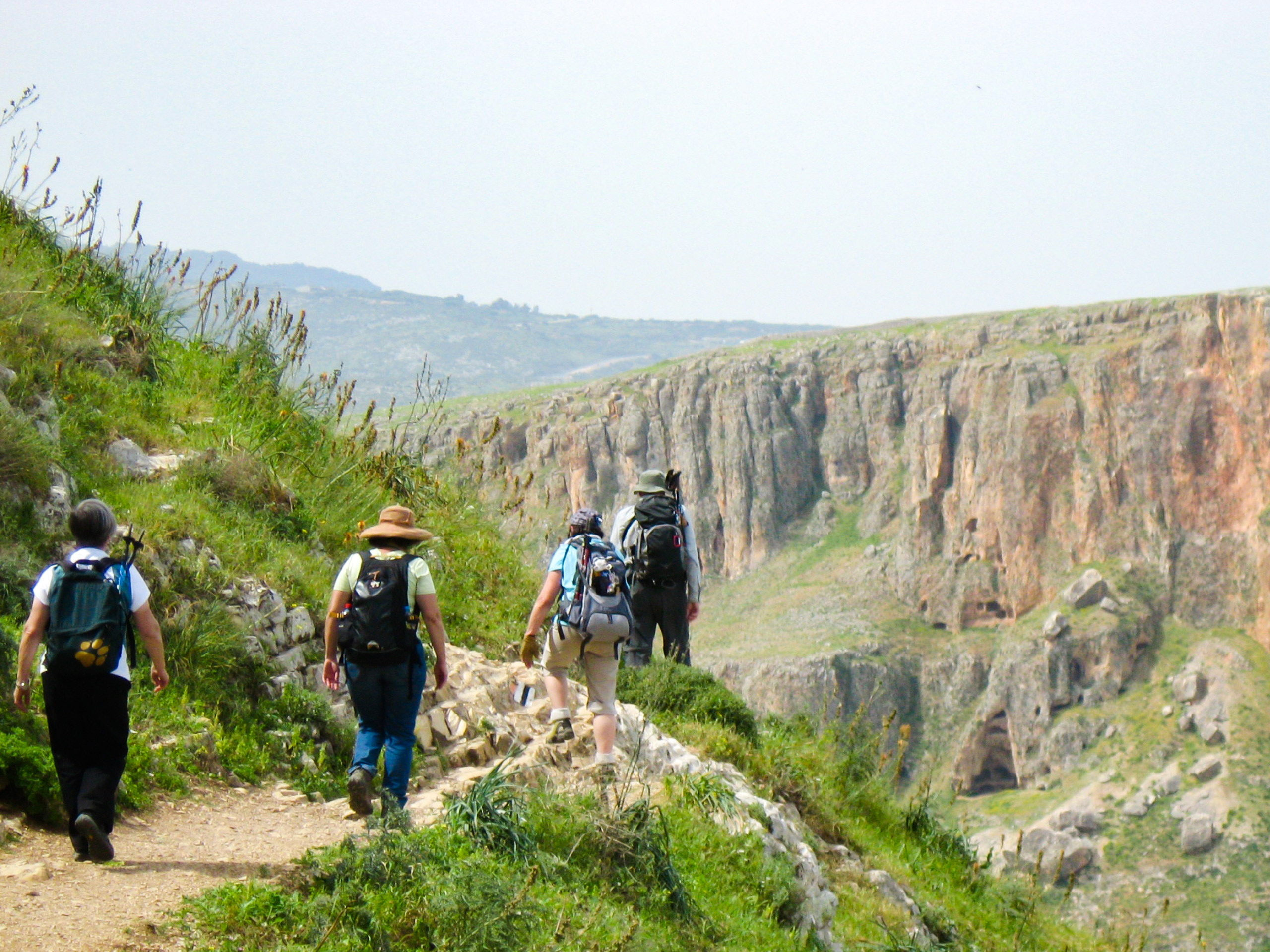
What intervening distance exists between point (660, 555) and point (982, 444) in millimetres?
110453

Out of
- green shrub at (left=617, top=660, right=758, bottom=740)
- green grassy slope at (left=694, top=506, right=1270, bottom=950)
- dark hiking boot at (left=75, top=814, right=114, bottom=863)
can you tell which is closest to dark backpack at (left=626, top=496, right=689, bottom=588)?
green shrub at (left=617, top=660, right=758, bottom=740)

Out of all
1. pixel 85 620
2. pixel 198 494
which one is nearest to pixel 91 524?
pixel 85 620

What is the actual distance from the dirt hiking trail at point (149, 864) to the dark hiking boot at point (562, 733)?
1.25 m

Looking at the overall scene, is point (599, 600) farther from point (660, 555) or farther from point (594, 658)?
point (660, 555)

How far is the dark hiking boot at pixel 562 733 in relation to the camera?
6.40m

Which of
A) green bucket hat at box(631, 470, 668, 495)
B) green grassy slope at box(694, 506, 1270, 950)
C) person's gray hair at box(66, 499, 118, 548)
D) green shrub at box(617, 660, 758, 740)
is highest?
green bucket hat at box(631, 470, 668, 495)

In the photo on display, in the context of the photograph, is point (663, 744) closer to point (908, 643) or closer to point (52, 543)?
point (52, 543)

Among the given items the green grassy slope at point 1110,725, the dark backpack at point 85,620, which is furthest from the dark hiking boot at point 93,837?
Answer: the green grassy slope at point 1110,725

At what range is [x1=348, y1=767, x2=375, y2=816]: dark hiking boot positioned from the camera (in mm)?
5043

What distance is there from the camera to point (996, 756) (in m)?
96.6

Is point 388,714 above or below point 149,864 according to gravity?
above

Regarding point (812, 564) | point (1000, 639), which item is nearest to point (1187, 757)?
point (1000, 639)

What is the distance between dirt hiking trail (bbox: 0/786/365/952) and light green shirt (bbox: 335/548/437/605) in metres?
1.16

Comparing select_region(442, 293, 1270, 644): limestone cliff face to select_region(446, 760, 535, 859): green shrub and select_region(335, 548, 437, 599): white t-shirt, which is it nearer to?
select_region(335, 548, 437, 599): white t-shirt
